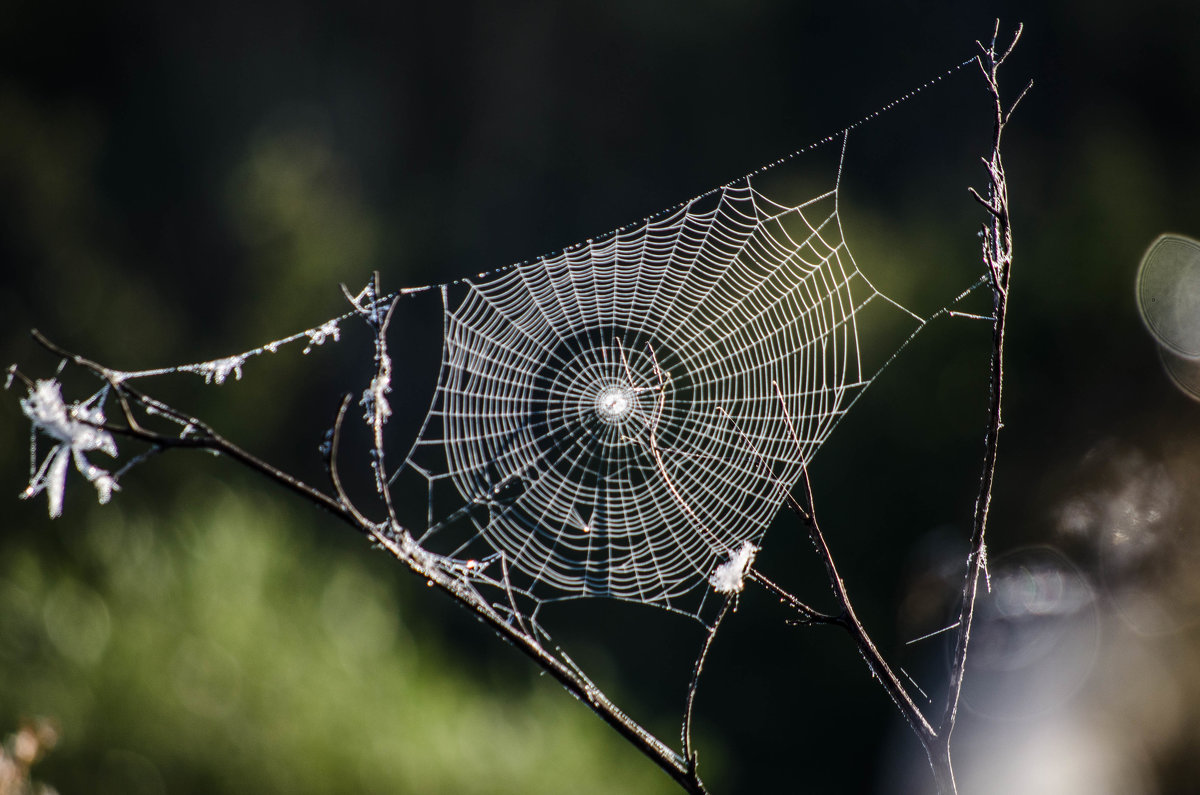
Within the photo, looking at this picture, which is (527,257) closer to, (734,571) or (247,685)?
(247,685)

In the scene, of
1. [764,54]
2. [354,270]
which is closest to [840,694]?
[354,270]

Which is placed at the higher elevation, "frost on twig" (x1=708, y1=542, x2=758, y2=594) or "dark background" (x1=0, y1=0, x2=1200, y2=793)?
"dark background" (x1=0, y1=0, x2=1200, y2=793)

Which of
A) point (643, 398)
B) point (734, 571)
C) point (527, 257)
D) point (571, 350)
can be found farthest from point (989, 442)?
point (527, 257)

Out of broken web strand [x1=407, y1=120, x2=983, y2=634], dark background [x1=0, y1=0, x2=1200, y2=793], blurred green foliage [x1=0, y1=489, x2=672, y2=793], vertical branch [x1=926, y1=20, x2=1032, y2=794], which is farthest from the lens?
dark background [x1=0, y1=0, x2=1200, y2=793]

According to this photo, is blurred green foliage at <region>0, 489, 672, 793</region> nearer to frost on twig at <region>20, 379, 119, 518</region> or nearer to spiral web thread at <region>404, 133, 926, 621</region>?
spiral web thread at <region>404, 133, 926, 621</region>

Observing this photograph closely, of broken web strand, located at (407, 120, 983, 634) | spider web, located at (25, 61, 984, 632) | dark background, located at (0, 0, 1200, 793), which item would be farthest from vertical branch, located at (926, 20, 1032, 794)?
dark background, located at (0, 0, 1200, 793)

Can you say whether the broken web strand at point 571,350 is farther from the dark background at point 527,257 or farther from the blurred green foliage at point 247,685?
the blurred green foliage at point 247,685

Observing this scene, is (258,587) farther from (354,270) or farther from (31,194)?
(31,194)
